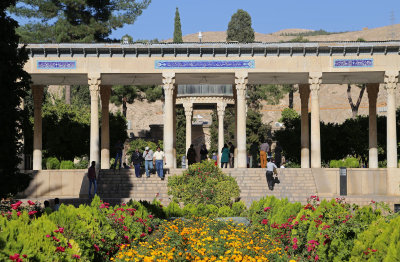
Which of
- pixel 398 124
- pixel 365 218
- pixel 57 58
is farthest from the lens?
pixel 398 124

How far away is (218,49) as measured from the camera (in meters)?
36.3

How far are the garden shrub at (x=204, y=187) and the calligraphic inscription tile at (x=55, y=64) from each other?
33.2 ft

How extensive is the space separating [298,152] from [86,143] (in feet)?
52.4

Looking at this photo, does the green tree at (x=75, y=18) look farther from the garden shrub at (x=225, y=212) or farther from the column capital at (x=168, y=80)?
the garden shrub at (x=225, y=212)

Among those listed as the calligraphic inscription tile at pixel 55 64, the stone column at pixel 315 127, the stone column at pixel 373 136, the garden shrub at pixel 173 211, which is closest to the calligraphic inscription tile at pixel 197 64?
the stone column at pixel 315 127

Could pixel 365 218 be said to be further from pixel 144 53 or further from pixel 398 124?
pixel 398 124

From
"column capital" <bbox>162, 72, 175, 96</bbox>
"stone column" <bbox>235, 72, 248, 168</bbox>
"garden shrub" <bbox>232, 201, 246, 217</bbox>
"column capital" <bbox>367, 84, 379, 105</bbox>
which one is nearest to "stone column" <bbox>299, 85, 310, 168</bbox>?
"column capital" <bbox>367, 84, 379, 105</bbox>

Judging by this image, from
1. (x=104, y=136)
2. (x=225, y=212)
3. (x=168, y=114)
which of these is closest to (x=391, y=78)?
(x=168, y=114)

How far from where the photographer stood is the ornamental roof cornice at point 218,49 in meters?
36.0

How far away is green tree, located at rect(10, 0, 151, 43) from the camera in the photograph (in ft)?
171

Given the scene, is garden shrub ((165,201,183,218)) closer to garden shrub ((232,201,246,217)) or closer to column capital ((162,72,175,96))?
garden shrub ((232,201,246,217))

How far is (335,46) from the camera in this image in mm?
36219

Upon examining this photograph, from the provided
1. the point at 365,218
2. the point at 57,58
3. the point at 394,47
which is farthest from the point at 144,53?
the point at 365,218

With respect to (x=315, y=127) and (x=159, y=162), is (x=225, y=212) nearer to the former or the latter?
(x=159, y=162)
